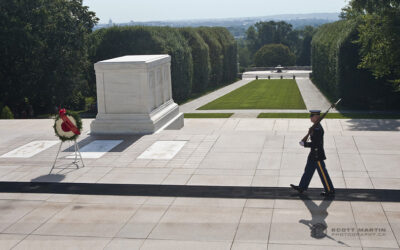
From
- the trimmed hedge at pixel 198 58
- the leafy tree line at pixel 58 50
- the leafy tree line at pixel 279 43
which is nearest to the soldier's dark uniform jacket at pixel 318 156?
the leafy tree line at pixel 58 50

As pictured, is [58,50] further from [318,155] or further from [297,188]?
[318,155]

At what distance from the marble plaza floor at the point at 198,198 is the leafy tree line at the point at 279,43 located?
9202 centimetres

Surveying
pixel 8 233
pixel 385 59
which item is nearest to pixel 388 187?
pixel 8 233

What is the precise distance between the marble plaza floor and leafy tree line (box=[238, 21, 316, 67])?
3623 inches

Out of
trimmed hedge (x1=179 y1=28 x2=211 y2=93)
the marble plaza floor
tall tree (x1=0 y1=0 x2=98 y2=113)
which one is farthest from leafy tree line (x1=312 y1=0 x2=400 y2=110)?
tall tree (x1=0 y1=0 x2=98 y2=113)

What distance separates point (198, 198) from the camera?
10523 mm

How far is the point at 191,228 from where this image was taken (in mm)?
8961

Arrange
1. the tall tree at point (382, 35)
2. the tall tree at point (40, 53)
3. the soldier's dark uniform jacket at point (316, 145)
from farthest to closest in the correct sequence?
Result: the tall tree at point (40, 53) → the tall tree at point (382, 35) → the soldier's dark uniform jacket at point (316, 145)

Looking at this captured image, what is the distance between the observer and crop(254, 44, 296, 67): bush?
105875mm

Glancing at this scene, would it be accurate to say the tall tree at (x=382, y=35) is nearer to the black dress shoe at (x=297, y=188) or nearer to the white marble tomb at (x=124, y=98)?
the white marble tomb at (x=124, y=98)

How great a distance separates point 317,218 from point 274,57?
98.2 m

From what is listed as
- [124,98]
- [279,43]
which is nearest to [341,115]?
[124,98]

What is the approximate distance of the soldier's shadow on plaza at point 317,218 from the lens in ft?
27.8

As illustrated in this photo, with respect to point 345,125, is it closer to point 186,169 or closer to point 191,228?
point 186,169
